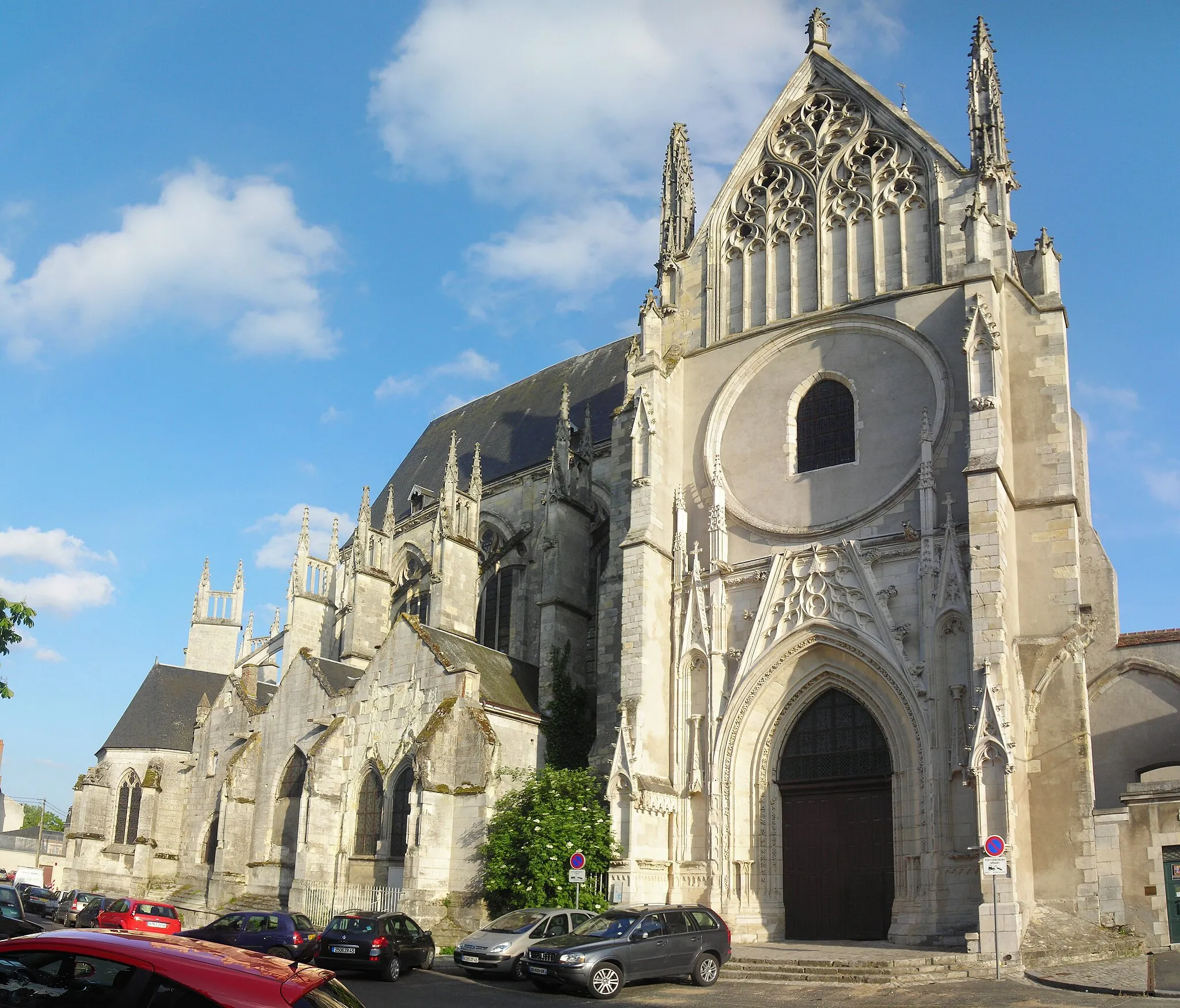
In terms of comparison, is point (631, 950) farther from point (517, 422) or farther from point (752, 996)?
point (517, 422)

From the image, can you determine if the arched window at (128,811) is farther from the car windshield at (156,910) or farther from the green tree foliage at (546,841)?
the green tree foliage at (546,841)

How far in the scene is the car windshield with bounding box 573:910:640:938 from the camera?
48.1 ft

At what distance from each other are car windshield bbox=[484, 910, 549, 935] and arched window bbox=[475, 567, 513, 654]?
44.9 ft

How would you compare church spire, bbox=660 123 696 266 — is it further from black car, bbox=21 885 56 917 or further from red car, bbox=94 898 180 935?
black car, bbox=21 885 56 917

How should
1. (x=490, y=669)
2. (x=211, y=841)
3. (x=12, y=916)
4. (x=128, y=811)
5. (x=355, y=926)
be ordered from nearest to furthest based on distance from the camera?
(x=355, y=926)
(x=12, y=916)
(x=490, y=669)
(x=211, y=841)
(x=128, y=811)

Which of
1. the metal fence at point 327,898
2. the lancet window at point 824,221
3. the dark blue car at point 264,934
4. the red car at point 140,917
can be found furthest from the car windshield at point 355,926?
the lancet window at point 824,221

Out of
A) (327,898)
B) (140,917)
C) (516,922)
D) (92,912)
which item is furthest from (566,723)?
(92,912)

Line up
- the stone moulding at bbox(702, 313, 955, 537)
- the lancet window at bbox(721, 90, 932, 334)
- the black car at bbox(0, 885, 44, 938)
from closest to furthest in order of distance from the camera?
the black car at bbox(0, 885, 44, 938), the stone moulding at bbox(702, 313, 955, 537), the lancet window at bbox(721, 90, 932, 334)

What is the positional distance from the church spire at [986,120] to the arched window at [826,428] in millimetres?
4645

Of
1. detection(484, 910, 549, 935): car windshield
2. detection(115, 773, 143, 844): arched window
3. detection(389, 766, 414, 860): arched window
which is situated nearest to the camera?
detection(484, 910, 549, 935): car windshield

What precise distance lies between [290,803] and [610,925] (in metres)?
15.2

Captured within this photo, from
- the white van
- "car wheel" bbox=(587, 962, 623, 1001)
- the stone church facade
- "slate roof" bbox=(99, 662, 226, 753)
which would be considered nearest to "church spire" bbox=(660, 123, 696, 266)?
the stone church facade

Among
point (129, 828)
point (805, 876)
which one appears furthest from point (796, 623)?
point (129, 828)

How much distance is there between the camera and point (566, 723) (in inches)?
965
